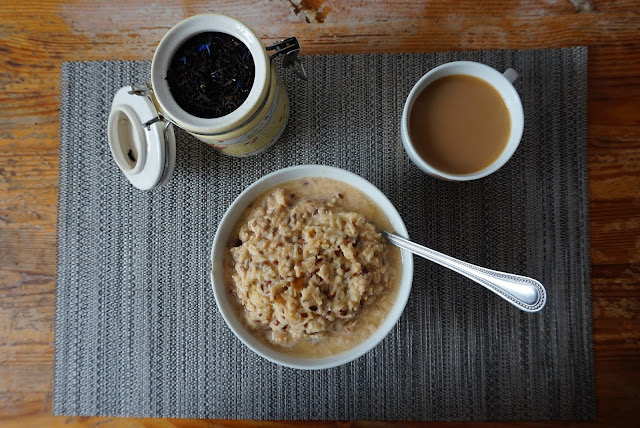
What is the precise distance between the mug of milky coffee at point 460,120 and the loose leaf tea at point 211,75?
0.42 metres

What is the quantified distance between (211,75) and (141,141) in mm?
323

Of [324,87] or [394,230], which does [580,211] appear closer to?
[394,230]

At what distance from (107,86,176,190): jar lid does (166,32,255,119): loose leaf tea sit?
194 mm

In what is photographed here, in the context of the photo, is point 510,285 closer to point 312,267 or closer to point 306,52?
point 312,267

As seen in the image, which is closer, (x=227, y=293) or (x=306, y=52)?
(x=227, y=293)

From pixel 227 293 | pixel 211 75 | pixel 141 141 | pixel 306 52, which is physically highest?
pixel 306 52

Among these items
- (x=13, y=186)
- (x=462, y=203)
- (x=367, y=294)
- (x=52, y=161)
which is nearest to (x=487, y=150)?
(x=462, y=203)

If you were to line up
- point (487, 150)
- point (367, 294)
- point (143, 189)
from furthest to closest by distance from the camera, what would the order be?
1. point (143, 189)
2. point (487, 150)
3. point (367, 294)

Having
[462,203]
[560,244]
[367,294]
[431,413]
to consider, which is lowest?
[431,413]

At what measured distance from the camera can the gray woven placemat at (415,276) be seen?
1.30m

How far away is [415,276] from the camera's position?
1305 millimetres

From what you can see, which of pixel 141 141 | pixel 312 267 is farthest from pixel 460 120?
pixel 141 141

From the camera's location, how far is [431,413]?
1.30 metres

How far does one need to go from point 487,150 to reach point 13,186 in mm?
1369
